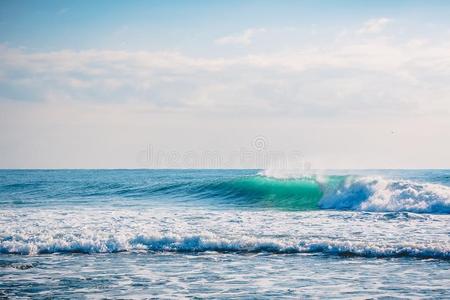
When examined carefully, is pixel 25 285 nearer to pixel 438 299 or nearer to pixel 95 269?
pixel 95 269

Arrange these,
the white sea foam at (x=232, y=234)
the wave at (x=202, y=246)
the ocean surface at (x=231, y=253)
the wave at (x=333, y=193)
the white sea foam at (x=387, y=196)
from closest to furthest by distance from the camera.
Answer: the ocean surface at (x=231, y=253) < the wave at (x=202, y=246) < the white sea foam at (x=232, y=234) < the white sea foam at (x=387, y=196) < the wave at (x=333, y=193)

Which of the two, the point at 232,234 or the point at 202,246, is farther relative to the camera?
the point at 232,234

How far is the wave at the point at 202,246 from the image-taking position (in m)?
10.7

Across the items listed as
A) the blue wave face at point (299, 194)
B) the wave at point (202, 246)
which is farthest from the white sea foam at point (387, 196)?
the wave at point (202, 246)

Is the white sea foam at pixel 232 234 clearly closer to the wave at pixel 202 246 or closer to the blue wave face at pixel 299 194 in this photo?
the wave at pixel 202 246

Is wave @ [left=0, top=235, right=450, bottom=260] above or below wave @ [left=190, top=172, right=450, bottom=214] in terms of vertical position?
below

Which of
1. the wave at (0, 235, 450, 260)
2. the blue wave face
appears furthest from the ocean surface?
the blue wave face

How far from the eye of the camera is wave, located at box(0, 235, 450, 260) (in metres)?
10.7

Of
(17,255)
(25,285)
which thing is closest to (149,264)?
(25,285)

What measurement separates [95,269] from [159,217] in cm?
777

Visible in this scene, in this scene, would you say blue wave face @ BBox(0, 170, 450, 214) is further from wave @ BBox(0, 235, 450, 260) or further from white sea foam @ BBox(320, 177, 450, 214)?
wave @ BBox(0, 235, 450, 260)

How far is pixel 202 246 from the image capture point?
11633 millimetres

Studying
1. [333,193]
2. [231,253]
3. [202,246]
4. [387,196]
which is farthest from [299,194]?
[231,253]

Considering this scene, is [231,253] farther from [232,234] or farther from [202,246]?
[232,234]
